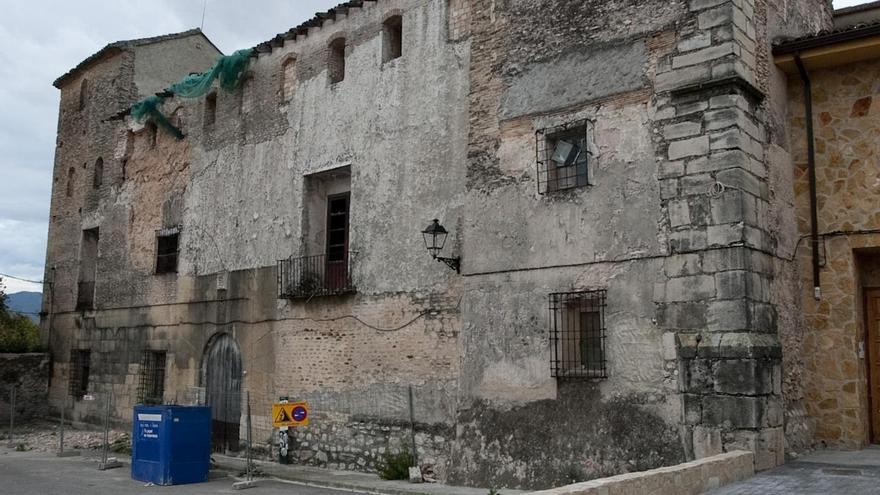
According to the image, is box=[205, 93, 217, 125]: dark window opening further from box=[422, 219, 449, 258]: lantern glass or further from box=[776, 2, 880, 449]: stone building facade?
box=[776, 2, 880, 449]: stone building facade

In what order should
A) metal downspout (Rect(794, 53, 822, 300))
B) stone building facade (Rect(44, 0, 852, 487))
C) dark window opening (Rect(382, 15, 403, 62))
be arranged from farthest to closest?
dark window opening (Rect(382, 15, 403, 62)), metal downspout (Rect(794, 53, 822, 300)), stone building facade (Rect(44, 0, 852, 487))

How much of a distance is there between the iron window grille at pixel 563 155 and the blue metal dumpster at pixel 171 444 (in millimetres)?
6579

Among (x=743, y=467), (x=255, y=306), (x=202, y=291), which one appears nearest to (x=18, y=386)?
(x=202, y=291)

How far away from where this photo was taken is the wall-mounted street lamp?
11641 millimetres

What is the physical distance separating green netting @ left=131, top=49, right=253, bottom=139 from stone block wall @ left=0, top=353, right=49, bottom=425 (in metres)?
7.16

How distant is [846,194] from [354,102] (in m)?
7.86

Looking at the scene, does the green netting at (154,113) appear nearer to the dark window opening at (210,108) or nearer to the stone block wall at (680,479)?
the dark window opening at (210,108)

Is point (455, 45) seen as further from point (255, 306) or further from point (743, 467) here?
point (743, 467)

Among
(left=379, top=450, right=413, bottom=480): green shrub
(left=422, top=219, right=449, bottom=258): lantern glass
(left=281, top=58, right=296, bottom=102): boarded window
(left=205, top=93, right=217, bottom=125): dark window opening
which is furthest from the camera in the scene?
(left=205, top=93, right=217, bottom=125): dark window opening

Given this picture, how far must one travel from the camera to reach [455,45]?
12320mm

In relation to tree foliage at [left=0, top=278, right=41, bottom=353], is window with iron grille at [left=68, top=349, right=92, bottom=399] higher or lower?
lower

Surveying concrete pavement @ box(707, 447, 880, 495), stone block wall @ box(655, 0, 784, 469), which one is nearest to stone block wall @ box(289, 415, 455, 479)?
stone block wall @ box(655, 0, 784, 469)

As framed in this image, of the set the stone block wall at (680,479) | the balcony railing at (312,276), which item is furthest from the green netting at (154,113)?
the stone block wall at (680,479)

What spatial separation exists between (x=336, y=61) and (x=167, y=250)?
6471 mm
